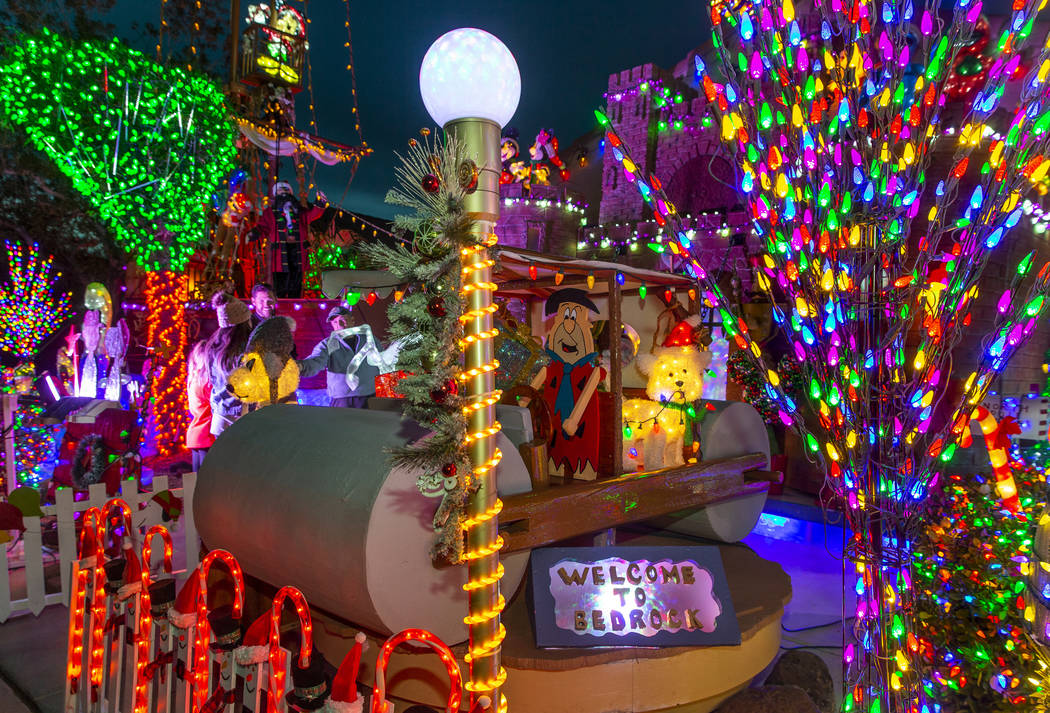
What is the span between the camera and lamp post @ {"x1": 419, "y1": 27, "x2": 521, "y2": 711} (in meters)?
1.60

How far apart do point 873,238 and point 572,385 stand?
232 cm

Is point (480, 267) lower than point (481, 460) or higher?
higher

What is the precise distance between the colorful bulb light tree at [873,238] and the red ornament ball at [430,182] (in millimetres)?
1038

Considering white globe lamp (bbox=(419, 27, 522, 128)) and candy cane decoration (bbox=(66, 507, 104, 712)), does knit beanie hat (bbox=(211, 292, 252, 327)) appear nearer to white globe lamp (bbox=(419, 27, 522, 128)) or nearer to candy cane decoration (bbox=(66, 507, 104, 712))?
candy cane decoration (bbox=(66, 507, 104, 712))

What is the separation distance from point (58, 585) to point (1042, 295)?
6.47 meters

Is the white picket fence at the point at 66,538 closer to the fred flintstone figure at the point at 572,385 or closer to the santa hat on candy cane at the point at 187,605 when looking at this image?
the santa hat on candy cane at the point at 187,605

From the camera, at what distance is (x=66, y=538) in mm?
4531

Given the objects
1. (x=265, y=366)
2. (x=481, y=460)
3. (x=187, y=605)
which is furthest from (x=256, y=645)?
(x=265, y=366)

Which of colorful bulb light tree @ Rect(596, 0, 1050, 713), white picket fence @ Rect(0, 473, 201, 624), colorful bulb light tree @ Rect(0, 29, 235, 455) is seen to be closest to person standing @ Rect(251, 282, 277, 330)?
white picket fence @ Rect(0, 473, 201, 624)

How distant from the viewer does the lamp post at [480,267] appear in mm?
1602

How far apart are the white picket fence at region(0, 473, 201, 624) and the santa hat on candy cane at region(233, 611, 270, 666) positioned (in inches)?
99.3

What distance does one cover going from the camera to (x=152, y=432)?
9242 mm

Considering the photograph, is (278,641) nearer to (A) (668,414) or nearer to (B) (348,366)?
(A) (668,414)

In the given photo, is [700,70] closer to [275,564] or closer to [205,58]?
[275,564]
